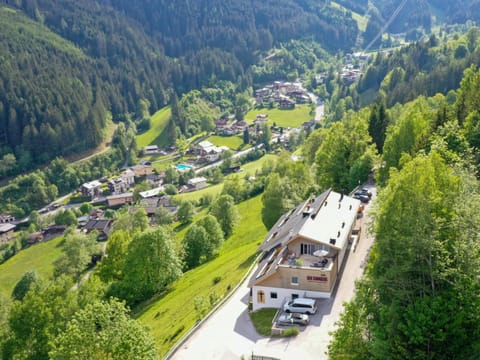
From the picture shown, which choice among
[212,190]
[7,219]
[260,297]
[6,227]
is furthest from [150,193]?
[260,297]

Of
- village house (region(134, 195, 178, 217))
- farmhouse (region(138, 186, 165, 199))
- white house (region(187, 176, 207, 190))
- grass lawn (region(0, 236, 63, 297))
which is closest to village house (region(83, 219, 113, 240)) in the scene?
grass lawn (region(0, 236, 63, 297))

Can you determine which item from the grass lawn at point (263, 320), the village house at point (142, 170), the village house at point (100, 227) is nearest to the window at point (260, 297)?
the grass lawn at point (263, 320)

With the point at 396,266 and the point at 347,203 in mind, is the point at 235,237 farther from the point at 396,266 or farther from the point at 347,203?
the point at 396,266

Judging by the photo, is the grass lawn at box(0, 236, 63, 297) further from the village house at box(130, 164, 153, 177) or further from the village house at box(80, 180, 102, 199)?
the village house at box(130, 164, 153, 177)

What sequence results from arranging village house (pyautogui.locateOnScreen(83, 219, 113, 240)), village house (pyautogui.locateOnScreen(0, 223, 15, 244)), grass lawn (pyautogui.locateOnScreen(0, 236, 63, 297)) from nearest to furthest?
grass lawn (pyautogui.locateOnScreen(0, 236, 63, 297)) < village house (pyautogui.locateOnScreen(83, 219, 113, 240)) < village house (pyautogui.locateOnScreen(0, 223, 15, 244))

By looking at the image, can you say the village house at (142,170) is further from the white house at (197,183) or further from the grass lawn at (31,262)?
the grass lawn at (31,262)

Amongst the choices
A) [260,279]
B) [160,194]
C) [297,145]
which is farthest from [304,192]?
[297,145]

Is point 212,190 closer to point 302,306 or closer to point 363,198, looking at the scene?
point 363,198
